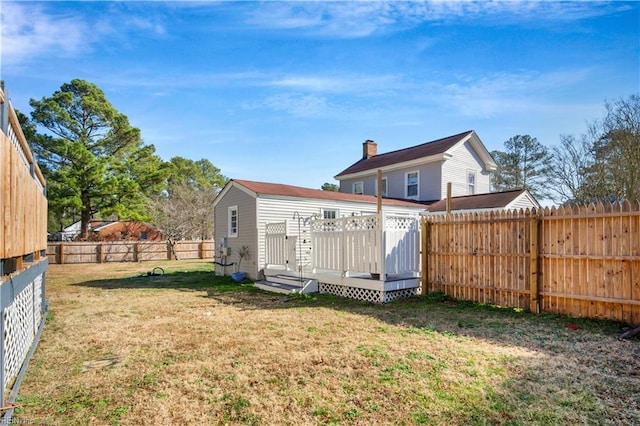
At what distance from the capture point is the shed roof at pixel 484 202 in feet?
47.9

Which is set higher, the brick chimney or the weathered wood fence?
the brick chimney

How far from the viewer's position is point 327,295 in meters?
9.70

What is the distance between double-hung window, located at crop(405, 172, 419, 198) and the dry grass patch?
11977 millimetres

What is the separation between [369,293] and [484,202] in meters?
8.75

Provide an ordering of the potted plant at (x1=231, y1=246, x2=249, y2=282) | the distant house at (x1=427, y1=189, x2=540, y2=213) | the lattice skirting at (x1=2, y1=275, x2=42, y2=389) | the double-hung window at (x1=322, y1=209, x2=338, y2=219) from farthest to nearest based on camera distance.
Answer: the distant house at (x1=427, y1=189, x2=540, y2=213) → the double-hung window at (x1=322, y1=209, x2=338, y2=219) → the potted plant at (x1=231, y1=246, x2=249, y2=282) → the lattice skirting at (x1=2, y1=275, x2=42, y2=389)

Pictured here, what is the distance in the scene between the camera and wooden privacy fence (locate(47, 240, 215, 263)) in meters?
21.0

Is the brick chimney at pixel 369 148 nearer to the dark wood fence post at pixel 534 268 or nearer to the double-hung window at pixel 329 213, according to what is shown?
the double-hung window at pixel 329 213

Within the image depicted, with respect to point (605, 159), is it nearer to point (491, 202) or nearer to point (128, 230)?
point (491, 202)

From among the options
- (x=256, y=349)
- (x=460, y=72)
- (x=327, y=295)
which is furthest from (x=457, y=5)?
(x=256, y=349)

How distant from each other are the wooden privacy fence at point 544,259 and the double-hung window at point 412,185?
10228mm

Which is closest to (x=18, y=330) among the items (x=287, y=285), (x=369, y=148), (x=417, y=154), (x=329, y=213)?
(x=287, y=285)

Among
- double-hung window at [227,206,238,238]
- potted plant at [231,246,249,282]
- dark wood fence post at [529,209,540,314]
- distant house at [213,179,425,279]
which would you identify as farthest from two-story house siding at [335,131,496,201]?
dark wood fence post at [529,209,540,314]

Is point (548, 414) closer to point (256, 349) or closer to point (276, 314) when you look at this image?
point (256, 349)

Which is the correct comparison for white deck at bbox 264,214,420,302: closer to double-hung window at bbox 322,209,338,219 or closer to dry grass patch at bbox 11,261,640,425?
dry grass patch at bbox 11,261,640,425
